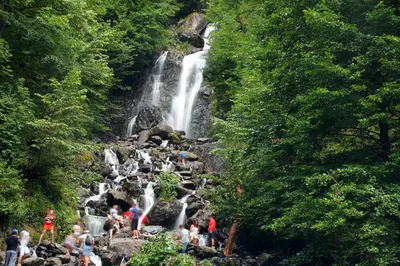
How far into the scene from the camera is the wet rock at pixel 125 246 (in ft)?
50.0

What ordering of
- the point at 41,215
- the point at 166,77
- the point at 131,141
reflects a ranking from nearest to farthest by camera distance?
the point at 41,215 < the point at 131,141 < the point at 166,77

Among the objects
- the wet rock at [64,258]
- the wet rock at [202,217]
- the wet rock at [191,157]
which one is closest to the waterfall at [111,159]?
the wet rock at [191,157]

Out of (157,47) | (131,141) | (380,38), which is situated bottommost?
(131,141)

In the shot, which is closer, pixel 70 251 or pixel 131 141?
pixel 70 251

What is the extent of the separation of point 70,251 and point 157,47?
2792 cm

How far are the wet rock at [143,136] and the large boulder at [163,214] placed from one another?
35.7 feet

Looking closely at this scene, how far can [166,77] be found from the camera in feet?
126

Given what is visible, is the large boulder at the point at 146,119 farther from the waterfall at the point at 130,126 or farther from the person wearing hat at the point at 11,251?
the person wearing hat at the point at 11,251

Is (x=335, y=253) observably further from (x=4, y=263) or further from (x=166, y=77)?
(x=166, y=77)

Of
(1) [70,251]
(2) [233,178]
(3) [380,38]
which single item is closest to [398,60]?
(3) [380,38]

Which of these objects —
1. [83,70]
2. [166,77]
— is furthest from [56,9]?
[166,77]

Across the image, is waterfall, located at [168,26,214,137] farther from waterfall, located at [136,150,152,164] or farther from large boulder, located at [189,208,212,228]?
large boulder, located at [189,208,212,228]

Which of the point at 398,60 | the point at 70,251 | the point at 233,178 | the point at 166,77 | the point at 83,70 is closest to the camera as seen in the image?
the point at 398,60

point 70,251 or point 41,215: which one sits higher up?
point 41,215
